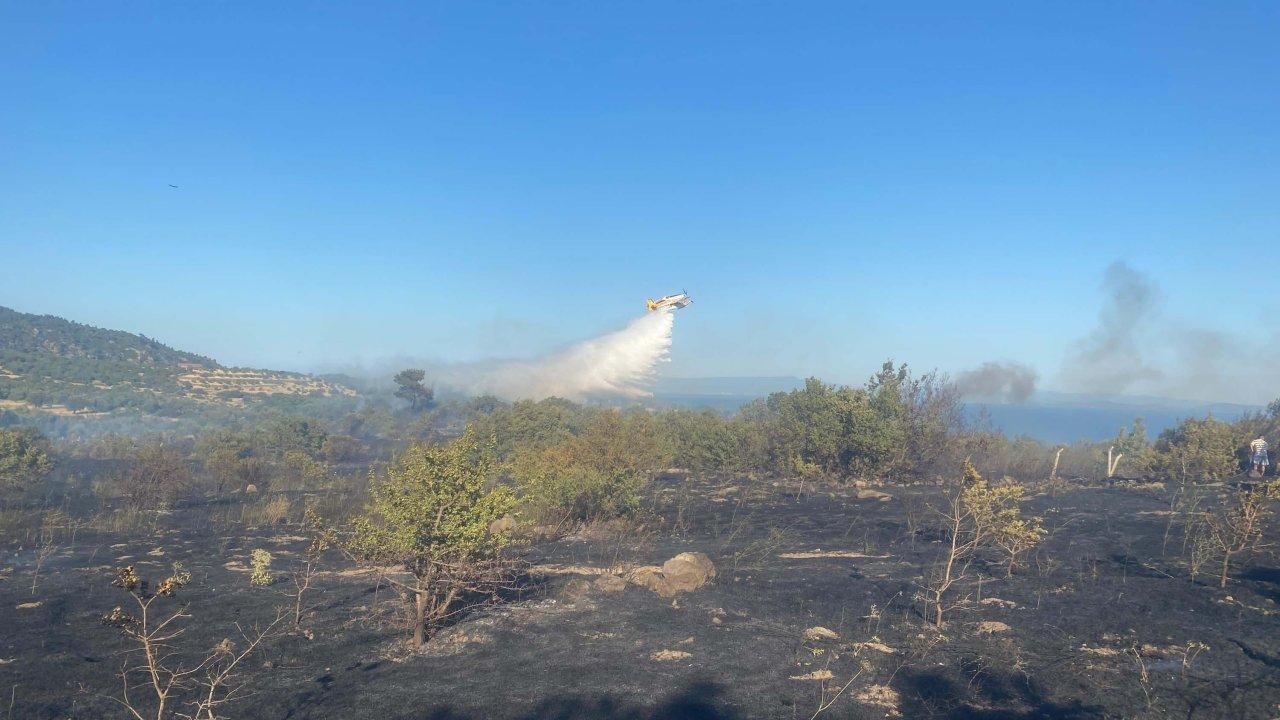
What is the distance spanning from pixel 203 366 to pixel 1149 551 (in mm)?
106157

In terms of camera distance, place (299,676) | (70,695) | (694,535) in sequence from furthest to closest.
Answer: (694,535) < (299,676) < (70,695)

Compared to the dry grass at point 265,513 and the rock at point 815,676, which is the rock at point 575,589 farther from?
the dry grass at point 265,513

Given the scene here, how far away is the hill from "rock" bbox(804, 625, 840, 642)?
77.6 metres

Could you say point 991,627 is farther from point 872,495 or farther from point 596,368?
point 596,368

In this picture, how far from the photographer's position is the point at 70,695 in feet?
27.7

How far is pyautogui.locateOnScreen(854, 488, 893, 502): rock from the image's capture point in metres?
24.8

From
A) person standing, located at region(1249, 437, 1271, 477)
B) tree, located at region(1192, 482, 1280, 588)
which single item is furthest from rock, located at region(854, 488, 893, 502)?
person standing, located at region(1249, 437, 1271, 477)

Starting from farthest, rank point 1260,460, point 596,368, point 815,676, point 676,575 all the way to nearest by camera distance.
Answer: point 596,368, point 1260,460, point 676,575, point 815,676

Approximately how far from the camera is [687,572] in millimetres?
13133

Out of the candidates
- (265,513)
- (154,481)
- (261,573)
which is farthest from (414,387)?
(261,573)

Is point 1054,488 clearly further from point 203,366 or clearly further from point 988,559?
point 203,366

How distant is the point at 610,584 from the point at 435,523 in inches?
170

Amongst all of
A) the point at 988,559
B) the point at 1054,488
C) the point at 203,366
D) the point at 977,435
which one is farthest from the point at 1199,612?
the point at 203,366

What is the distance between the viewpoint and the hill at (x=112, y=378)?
65.8m
